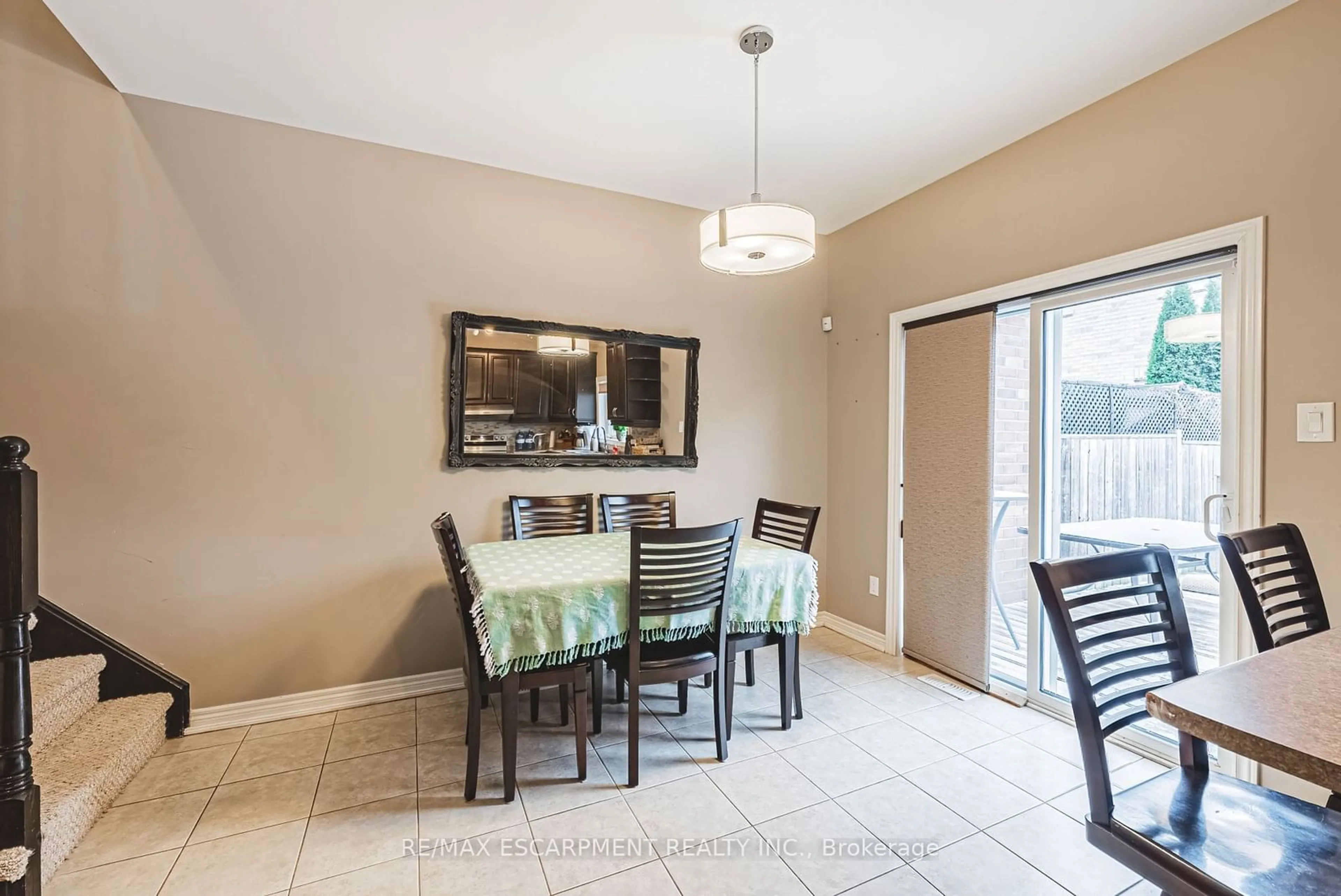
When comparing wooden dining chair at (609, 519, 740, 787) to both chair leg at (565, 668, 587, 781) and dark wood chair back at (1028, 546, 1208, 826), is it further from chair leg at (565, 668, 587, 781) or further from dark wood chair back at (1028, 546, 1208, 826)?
Result: dark wood chair back at (1028, 546, 1208, 826)

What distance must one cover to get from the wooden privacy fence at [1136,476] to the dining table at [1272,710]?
1414 mm

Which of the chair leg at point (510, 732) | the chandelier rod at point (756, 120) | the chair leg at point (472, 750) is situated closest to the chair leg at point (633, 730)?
the chair leg at point (510, 732)

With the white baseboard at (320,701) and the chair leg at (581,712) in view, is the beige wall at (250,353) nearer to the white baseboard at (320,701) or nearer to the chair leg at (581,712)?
the white baseboard at (320,701)

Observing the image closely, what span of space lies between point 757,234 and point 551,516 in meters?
1.79

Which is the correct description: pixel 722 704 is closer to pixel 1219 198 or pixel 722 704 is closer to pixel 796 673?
pixel 796 673

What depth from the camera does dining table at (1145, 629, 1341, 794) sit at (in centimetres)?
73

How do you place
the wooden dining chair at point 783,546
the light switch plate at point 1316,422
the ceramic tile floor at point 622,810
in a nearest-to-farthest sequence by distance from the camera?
the ceramic tile floor at point 622,810 → the light switch plate at point 1316,422 → the wooden dining chair at point 783,546

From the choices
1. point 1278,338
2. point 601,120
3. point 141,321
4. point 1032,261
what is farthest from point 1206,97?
point 141,321

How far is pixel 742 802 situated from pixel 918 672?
5.19ft

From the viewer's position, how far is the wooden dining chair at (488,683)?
198 centimetres

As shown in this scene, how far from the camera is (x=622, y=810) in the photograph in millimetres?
1959

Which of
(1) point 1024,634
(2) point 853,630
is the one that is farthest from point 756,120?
(2) point 853,630

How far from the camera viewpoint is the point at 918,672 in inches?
124

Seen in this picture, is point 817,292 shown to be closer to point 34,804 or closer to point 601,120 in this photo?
point 601,120
